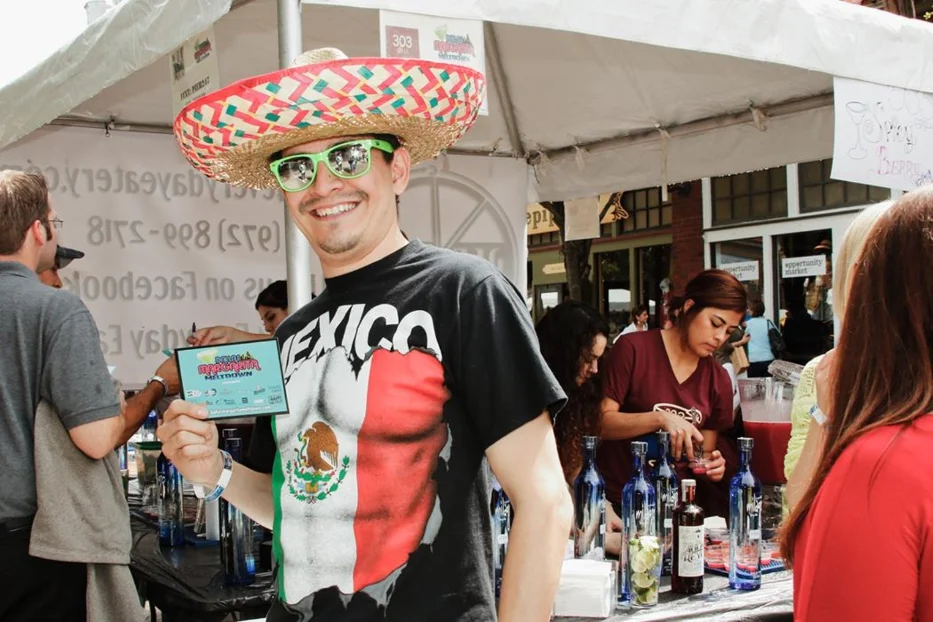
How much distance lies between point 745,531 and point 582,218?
3.79 meters

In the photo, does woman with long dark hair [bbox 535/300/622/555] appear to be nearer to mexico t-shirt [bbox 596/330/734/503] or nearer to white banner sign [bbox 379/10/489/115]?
mexico t-shirt [bbox 596/330/734/503]

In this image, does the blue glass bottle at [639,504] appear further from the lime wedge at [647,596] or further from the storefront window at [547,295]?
the storefront window at [547,295]

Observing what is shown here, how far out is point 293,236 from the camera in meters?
2.25

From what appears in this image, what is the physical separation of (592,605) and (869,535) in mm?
1248

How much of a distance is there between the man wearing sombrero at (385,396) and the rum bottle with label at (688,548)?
1.08 meters

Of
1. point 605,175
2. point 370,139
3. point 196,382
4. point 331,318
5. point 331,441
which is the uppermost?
point 605,175

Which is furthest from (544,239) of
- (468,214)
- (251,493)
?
(251,493)

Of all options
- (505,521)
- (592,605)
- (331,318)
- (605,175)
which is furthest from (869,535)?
(605,175)

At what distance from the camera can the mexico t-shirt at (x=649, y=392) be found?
338cm

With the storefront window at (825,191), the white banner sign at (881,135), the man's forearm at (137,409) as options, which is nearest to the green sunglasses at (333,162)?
the man's forearm at (137,409)

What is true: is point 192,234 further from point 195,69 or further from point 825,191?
point 825,191

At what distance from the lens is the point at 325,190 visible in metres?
1.53

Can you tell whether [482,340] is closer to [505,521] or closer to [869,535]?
[869,535]

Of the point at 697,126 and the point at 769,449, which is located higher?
the point at 697,126
